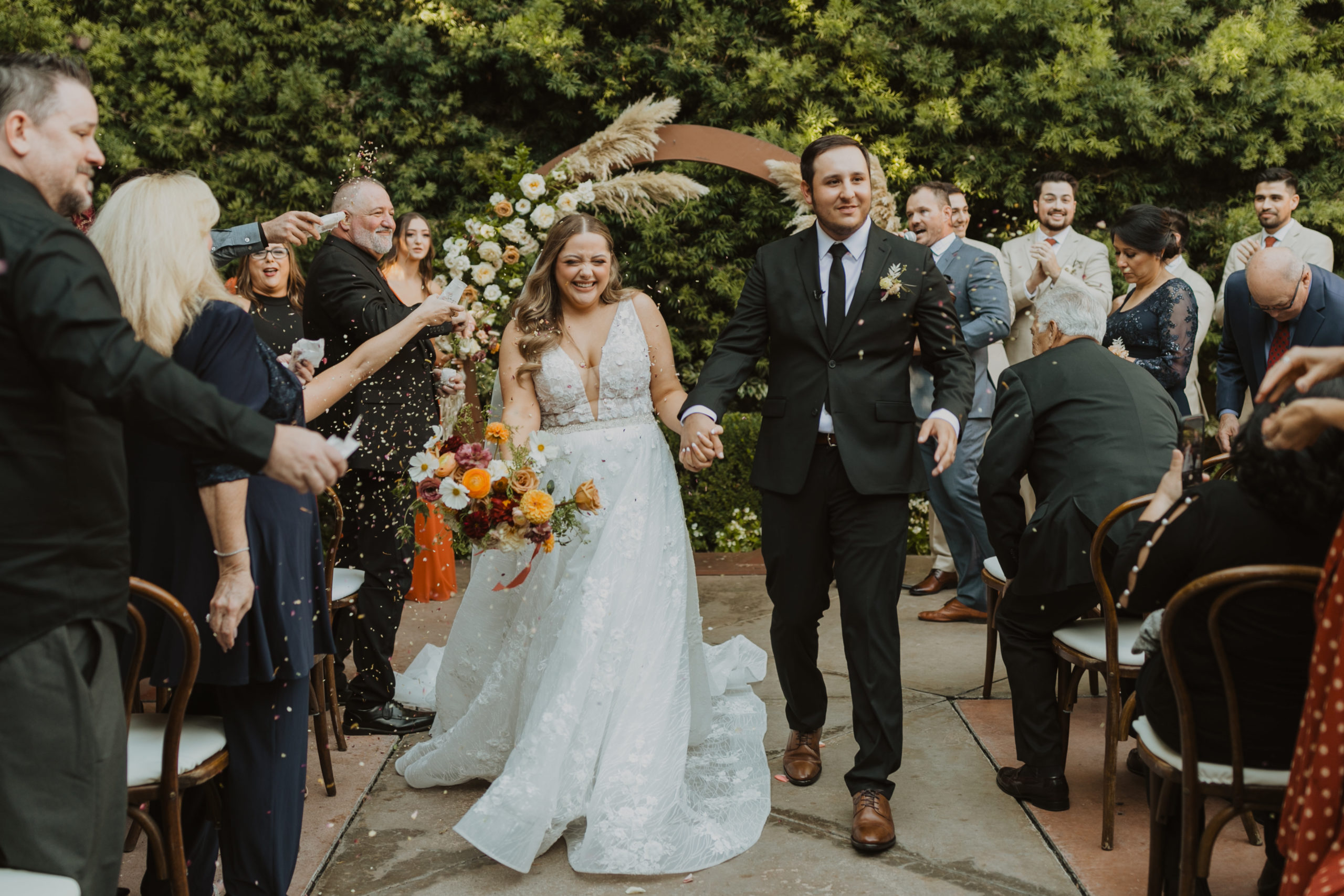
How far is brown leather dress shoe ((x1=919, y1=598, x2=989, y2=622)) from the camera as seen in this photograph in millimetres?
5543

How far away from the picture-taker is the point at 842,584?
3.39 m

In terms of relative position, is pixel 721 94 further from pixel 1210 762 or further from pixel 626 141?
pixel 1210 762

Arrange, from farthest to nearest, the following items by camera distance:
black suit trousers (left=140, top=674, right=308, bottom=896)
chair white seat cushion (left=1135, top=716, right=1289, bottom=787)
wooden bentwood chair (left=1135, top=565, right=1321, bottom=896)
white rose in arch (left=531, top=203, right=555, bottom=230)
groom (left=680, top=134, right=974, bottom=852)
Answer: white rose in arch (left=531, top=203, right=555, bottom=230)
groom (left=680, top=134, right=974, bottom=852)
black suit trousers (left=140, top=674, right=308, bottom=896)
chair white seat cushion (left=1135, top=716, right=1289, bottom=787)
wooden bentwood chair (left=1135, top=565, right=1321, bottom=896)

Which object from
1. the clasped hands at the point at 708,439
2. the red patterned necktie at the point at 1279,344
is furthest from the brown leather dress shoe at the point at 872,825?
the red patterned necktie at the point at 1279,344

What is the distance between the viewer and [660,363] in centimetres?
394

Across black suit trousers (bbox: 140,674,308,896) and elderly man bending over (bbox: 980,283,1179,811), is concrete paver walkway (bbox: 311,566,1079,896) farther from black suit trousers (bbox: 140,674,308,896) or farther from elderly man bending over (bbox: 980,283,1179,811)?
black suit trousers (bbox: 140,674,308,896)

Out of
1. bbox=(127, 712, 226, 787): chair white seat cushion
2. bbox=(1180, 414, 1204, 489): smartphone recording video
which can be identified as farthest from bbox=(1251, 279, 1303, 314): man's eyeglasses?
bbox=(127, 712, 226, 787): chair white seat cushion

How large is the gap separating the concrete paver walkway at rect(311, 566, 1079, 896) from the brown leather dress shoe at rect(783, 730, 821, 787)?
0.13 feet

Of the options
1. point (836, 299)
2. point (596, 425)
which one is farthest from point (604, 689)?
point (836, 299)

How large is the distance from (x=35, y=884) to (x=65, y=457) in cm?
71

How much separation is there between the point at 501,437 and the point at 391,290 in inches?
50.2

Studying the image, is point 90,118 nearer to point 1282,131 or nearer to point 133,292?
point 133,292

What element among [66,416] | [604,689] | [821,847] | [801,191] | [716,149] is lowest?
[821,847]

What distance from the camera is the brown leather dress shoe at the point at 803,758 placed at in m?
3.61
